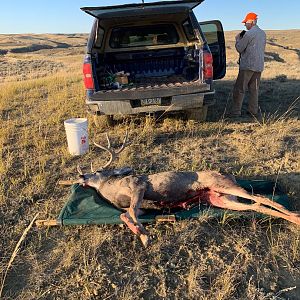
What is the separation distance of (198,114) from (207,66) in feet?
3.25

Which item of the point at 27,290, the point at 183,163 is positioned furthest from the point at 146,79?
the point at 27,290

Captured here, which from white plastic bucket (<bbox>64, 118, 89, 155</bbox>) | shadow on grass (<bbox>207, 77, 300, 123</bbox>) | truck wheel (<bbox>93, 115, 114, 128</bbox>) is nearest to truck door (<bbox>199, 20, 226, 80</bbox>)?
shadow on grass (<bbox>207, 77, 300, 123</bbox>)

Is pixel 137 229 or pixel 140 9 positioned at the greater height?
pixel 140 9

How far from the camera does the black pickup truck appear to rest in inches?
226

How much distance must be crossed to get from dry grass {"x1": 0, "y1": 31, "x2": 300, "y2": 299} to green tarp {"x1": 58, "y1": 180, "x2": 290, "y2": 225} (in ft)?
0.29

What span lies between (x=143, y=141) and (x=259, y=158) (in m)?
1.82

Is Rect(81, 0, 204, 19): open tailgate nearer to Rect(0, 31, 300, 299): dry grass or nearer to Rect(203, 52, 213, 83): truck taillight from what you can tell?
Rect(203, 52, 213, 83): truck taillight

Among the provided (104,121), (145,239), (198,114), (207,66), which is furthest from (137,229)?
(104,121)

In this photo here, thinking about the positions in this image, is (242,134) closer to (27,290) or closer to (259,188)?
(259,188)

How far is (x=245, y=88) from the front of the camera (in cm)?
710

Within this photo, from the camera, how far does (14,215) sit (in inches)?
154

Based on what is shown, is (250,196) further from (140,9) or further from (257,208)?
(140,9)

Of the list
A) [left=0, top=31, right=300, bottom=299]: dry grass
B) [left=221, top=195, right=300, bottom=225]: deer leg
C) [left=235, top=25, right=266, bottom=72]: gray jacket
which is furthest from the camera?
[left=235, top=25, right=266, bottom=72]: gray jacket

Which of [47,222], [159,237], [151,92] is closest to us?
[159,237]
